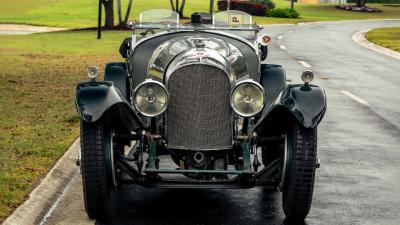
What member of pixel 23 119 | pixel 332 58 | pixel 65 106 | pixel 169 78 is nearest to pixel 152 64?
pixel 169 78

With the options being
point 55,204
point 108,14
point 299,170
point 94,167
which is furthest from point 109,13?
point 299,170

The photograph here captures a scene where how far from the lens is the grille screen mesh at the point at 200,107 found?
28.1 feet

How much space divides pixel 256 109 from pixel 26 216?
91.7 inches

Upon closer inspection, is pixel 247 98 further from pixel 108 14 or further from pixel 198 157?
Answer: pixel 108 14

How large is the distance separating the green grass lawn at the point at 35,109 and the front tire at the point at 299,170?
2.56m

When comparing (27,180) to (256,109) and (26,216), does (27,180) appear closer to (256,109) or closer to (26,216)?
(26,216)

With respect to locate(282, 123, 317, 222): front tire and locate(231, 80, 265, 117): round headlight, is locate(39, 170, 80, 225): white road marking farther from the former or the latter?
locate(282, 123, 317, 222): front tire

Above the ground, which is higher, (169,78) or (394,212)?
(169,78)

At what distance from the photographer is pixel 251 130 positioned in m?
9.08

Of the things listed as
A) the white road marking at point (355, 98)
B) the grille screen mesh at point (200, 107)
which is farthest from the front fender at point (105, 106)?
the white road marking at point (355, 98)

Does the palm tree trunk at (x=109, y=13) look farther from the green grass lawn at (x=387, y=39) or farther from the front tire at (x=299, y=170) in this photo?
the front tire at (x=299, y=170)

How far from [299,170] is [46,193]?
2.88m

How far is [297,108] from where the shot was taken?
856 centimetres

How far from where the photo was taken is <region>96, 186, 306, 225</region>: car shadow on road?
8805 mm
